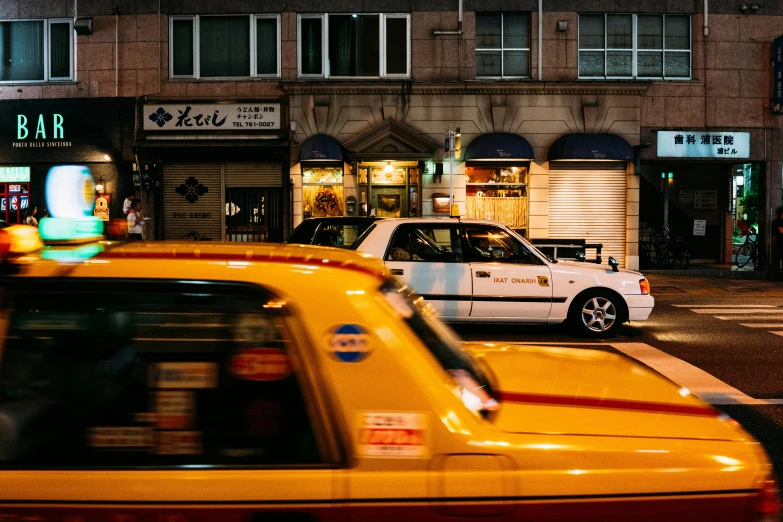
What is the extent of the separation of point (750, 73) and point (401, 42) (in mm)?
9988

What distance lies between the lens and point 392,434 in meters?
2.14

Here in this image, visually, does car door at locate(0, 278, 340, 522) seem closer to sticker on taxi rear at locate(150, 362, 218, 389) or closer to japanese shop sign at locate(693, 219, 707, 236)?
sticker on taxi rear at locate(150, 362, 218, 389)

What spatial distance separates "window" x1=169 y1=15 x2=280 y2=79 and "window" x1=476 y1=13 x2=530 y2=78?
5.89 m

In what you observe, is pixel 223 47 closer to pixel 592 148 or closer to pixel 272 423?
pixel 592 148

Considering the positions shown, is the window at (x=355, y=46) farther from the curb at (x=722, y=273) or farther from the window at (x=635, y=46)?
the curb at (x=722, y=273)

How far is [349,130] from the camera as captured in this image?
2106 cm

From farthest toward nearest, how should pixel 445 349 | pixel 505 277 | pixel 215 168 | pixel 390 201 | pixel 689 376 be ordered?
pixel 215 168 < pixel 390 201 < pixel 505 277 < pixel 689 376 < pixel 445 349

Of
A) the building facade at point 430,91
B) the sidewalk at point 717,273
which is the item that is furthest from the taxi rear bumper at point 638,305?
the sidewalk at point 717,273

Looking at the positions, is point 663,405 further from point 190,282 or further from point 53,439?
point 53,439

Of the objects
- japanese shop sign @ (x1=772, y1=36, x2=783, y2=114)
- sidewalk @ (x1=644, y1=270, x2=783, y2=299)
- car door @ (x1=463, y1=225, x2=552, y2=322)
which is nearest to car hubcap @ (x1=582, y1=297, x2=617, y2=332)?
car door @ (x1=463, y1=225, x2=552, y2=322)

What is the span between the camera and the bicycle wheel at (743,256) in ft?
72.4

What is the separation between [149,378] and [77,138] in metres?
21.3

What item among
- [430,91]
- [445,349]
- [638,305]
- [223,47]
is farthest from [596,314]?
[223,47]

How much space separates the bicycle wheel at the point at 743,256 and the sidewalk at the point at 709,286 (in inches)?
76.6
